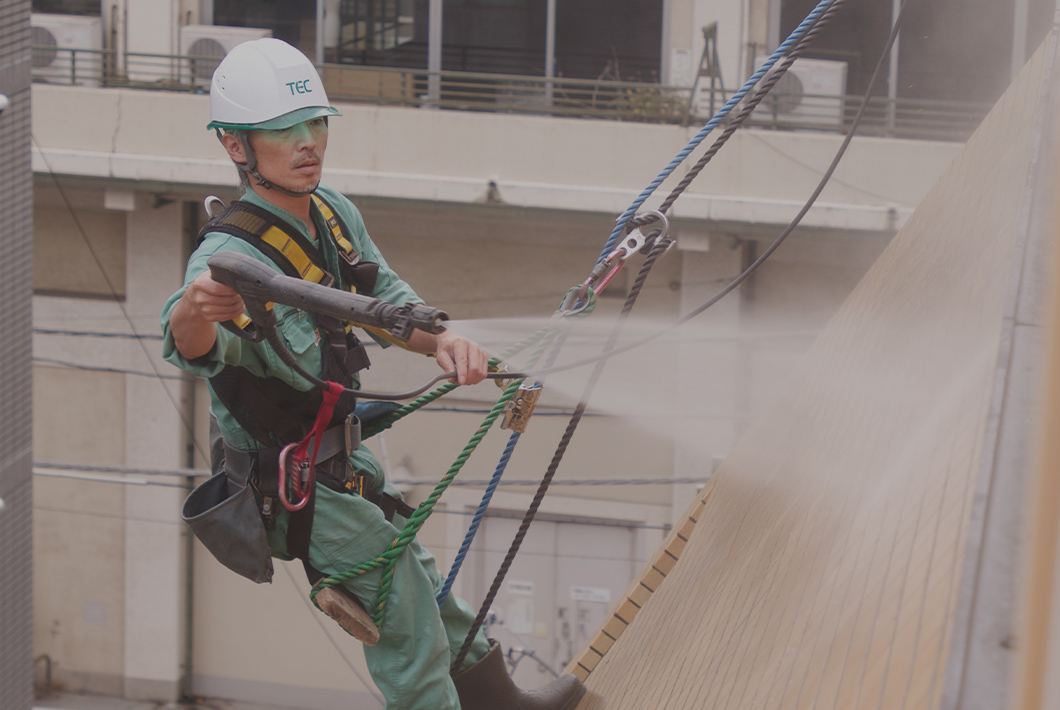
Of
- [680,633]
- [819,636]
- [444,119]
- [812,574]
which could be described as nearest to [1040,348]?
[819,636]

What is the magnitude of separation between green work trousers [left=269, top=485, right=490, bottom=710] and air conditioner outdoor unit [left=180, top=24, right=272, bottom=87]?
853 centimetres

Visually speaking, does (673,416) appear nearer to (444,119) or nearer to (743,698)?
(444,119)

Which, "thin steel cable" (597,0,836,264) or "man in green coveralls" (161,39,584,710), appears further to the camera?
"thin steel cable" (597,0,836,264)

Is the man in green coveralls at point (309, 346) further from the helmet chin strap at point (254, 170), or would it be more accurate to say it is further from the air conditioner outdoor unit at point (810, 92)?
the air conditioner outdoor unit at point (810, 92)

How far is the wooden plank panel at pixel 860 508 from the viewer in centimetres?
153

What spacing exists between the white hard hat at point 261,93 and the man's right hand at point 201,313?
19.0 inches

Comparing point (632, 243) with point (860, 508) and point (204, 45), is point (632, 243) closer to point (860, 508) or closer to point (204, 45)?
point (860, 508)

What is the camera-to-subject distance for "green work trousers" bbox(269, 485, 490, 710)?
8.41ft

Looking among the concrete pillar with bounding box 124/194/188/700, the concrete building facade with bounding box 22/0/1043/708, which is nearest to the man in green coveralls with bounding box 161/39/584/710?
the concrete building facade with bounding box 22/0/1043/708

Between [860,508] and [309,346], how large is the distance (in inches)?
51.4

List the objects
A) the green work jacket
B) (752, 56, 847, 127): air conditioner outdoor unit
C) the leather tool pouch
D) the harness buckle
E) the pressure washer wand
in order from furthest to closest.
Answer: (752, 56, 847, 127): air conditioner outdoor unit → the harness buckle → the leather tool pouch → the green work jacket → the pressure washer wand

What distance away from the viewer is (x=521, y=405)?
2.58m

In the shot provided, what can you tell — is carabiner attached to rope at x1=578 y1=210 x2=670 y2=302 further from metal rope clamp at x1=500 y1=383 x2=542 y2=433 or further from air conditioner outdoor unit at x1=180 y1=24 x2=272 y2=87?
air conditioner outdoor unit at x1=180 y1=24 x2=272 y2=87

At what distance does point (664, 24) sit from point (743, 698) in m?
8.73
